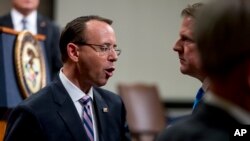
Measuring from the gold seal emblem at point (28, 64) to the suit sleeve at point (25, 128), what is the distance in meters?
0.84

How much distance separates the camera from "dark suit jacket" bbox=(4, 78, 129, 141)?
255 centimetres

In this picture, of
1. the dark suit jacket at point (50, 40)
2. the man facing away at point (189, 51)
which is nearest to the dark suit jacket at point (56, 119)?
the man facing away at point (189, 51)

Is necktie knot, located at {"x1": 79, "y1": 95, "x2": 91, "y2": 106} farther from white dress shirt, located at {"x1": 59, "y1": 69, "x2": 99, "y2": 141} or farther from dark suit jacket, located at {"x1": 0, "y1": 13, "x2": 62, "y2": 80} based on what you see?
dark suit jacket, located at {"x1": 0, "y1": 13, "x2": 62, "y2": 80}

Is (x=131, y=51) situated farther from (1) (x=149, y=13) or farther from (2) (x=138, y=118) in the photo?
(2) (x=138, y=118)

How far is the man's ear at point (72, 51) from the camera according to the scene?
2.90 metres

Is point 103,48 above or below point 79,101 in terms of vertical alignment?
above

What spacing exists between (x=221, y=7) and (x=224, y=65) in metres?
0.11

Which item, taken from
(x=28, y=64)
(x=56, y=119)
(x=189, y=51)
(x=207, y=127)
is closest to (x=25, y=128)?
(x=56, y=119)

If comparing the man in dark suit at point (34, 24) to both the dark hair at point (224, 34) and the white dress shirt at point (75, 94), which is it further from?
the dark hair at point (224, 34)

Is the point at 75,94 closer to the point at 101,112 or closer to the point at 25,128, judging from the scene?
the point at 101,112

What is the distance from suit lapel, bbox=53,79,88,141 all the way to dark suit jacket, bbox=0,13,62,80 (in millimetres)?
1343

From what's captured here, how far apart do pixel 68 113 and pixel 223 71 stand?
148 centimetres

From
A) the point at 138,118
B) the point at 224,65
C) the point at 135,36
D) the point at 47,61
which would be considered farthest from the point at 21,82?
the point at 135,36

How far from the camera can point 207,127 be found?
4.22 ft
